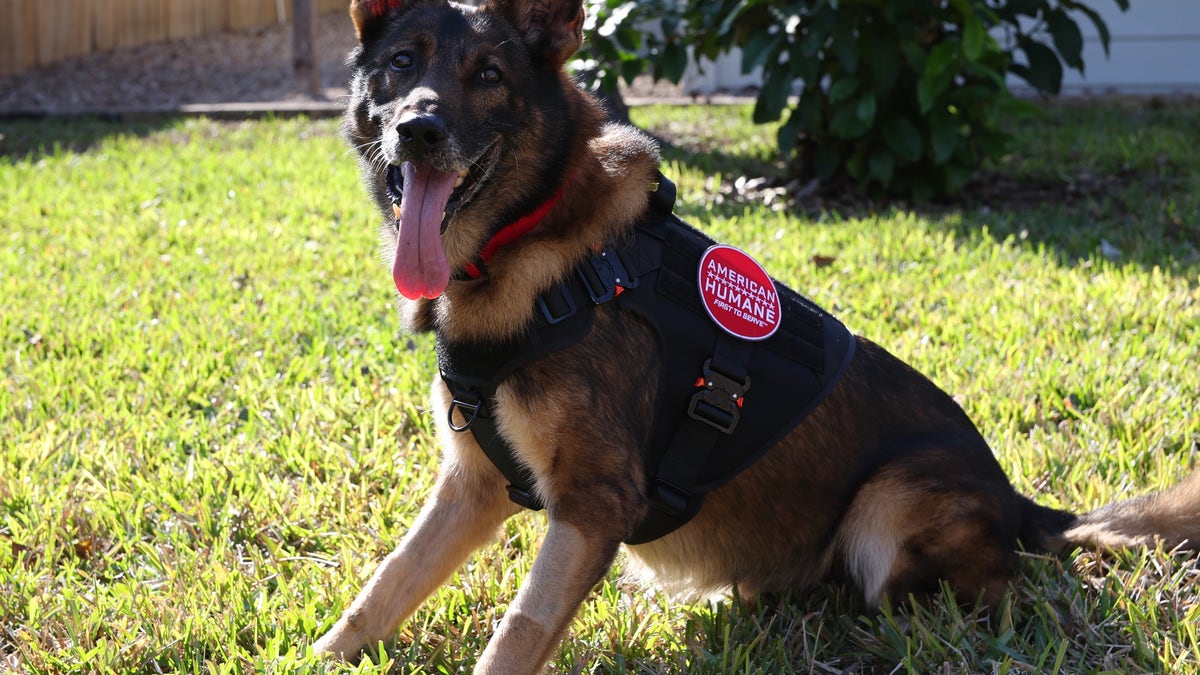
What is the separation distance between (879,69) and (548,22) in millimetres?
4376

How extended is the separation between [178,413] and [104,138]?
6541 mm

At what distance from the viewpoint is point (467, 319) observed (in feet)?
8.34

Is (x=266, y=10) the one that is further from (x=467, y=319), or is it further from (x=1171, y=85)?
(x=467, y=319)

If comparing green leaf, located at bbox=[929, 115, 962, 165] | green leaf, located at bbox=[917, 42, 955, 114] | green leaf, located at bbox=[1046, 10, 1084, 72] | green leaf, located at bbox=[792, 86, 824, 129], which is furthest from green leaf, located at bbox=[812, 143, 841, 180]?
green leaf, located at bbox=[1046, 10, 1084, 72]

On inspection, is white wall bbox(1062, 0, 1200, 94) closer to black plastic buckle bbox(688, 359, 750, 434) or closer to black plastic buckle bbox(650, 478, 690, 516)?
black plastic buckle bbox(688, 359, 750, 434)

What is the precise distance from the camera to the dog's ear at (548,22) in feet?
8.87

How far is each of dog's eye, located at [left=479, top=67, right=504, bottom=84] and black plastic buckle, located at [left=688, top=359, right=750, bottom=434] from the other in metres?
0.87

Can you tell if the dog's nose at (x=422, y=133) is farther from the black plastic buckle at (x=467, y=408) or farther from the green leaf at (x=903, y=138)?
the green leaf at (x=903, y=138)

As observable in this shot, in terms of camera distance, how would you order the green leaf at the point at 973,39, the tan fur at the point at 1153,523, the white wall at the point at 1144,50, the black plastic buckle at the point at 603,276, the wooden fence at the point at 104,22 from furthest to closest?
the wooden fence at the point at 104,22 → the white wall at the point at 1144,50 → the green leaf at the point at 973,39 → the tan fur at the point at 1153,523 → the black plastic buckle at the point at 603,276

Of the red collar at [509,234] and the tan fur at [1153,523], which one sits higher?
the red collar at [509,234]

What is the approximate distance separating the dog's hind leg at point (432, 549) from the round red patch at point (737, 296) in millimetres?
718

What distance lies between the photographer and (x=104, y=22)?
15.8m

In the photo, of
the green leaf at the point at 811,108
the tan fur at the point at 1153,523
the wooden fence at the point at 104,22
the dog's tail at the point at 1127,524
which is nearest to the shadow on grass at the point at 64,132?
the wooden fence at the point at 104,22

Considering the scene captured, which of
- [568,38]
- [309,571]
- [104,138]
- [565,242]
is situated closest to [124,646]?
[309,571]
